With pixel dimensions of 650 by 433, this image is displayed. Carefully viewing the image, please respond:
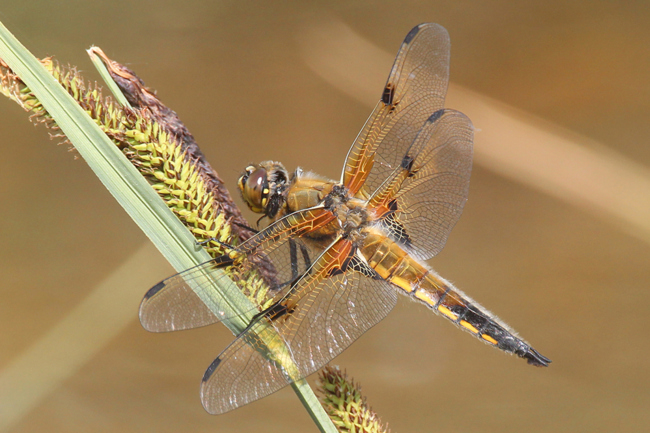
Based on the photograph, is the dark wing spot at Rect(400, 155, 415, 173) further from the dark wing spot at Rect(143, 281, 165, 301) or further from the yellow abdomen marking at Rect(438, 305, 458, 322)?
the dark wing spot at Rect(143, 281, 165, 301)

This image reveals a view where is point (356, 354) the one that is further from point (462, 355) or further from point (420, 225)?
point (420, 225)

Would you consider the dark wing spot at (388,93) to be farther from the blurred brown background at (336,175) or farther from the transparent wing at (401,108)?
the blurred brown background at (336,175)

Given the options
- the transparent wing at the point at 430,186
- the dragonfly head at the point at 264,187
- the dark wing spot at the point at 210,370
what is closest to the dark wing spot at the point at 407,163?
the transparent wing at the point at 430,186

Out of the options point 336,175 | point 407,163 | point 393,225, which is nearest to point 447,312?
point 393,225

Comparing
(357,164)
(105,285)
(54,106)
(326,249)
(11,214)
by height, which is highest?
(11,214)

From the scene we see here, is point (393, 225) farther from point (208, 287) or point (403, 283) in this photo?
point (208, 287)

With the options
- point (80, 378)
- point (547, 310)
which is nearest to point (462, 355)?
point (547, 310)

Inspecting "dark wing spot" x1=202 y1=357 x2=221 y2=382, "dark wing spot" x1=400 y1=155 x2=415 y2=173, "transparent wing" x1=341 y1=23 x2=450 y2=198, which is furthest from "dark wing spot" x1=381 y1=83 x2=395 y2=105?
"dark wing spot" x1=202 y1=357 x2=221 y2=382
